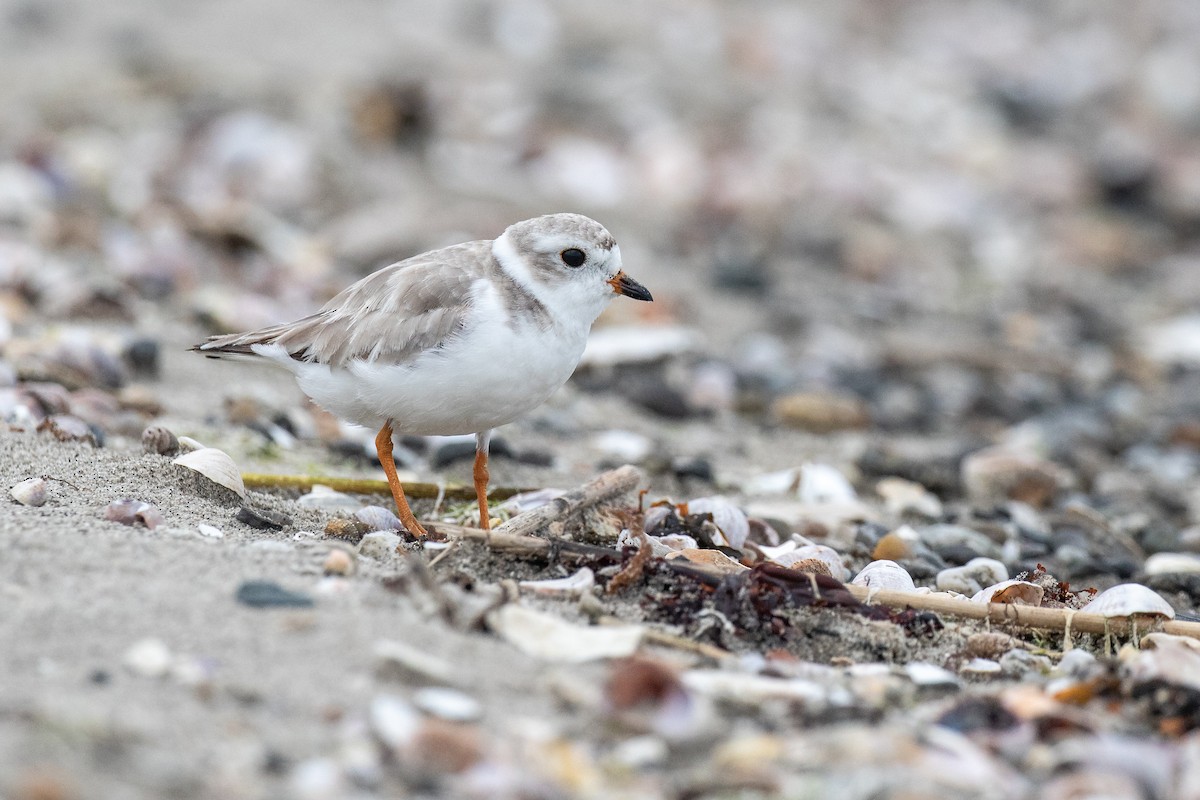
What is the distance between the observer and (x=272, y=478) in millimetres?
4652

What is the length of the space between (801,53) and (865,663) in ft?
35.2

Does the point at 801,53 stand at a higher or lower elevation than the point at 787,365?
higher

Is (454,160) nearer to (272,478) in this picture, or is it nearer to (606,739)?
(272,478)

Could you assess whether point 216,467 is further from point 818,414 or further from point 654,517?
point 818,414

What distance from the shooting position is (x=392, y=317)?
4.42m

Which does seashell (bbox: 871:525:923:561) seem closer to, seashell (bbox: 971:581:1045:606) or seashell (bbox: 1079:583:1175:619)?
seashell (bbox: 971:581:1045:606)

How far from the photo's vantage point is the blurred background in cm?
740

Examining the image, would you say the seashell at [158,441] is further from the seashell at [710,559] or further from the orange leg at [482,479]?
the seashell at [710,559]

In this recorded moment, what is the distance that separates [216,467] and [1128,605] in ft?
9.01

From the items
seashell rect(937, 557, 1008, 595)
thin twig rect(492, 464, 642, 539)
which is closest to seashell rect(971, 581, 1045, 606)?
seashell rect(937, 557, 1008, 595)

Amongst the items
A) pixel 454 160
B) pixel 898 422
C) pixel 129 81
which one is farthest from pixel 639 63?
pixel 898 422

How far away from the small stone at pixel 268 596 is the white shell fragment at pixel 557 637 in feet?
1.49

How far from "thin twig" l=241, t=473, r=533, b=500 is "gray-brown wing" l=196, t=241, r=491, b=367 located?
43cm

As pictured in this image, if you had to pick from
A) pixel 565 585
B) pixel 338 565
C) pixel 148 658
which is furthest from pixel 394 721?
pixel 565 585
